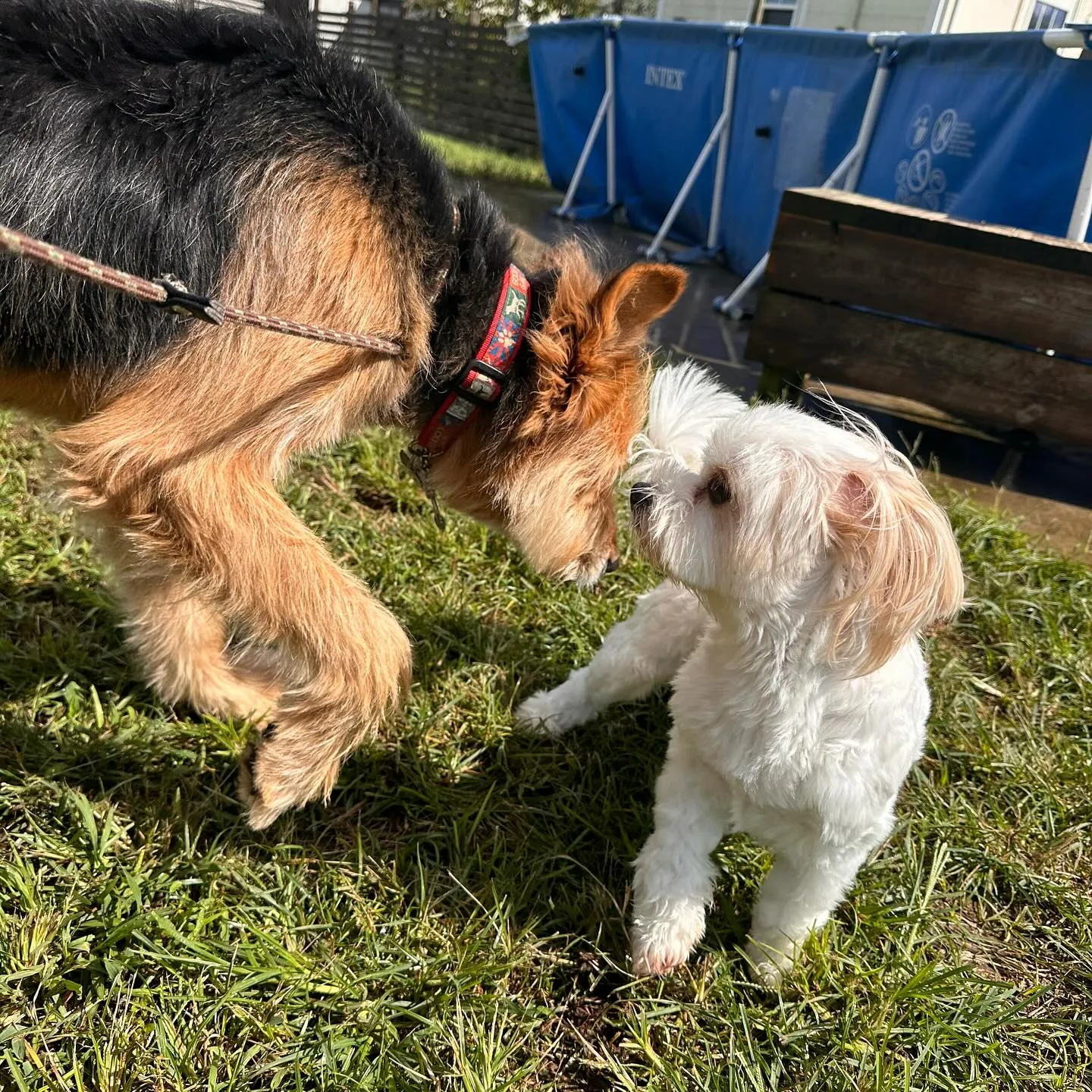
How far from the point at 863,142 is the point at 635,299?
5.40 metres

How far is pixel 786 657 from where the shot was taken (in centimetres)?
187

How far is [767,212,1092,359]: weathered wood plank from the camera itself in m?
4.18

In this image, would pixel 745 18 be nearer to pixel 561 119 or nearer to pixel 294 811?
pixel 561 119

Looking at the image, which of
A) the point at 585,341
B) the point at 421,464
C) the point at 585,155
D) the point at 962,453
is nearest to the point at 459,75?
the point at 585,155

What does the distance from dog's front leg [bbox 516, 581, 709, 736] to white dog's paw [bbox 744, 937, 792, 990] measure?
0.78 m

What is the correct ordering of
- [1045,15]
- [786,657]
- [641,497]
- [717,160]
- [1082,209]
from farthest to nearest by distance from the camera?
[1045,15] < [717,160] < [1082,209] < [641,497] < [786,657]

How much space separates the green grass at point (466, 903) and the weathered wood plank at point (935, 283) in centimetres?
202

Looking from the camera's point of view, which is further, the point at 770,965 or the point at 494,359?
the point at 494,359

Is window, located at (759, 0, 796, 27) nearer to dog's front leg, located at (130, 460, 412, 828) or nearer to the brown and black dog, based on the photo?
the brown and black dog

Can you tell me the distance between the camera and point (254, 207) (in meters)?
2.05

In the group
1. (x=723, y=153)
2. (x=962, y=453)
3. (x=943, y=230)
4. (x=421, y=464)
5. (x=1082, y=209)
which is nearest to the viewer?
(x=421, y=464)

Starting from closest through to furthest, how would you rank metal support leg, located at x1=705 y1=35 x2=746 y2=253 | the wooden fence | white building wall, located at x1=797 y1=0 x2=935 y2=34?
metal support leg, located at x1=705 y1=35 x2=746 y2=253 → white building wall, located at x1=797 y1=0 x2=935 y2=34 → the wooden fence

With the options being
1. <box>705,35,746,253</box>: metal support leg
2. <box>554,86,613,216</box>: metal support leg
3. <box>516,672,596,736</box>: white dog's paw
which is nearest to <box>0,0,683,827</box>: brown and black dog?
<box>516,672,596,736</box>: white dog's paw

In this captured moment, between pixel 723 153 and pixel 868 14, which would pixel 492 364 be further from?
pixel 868 14
